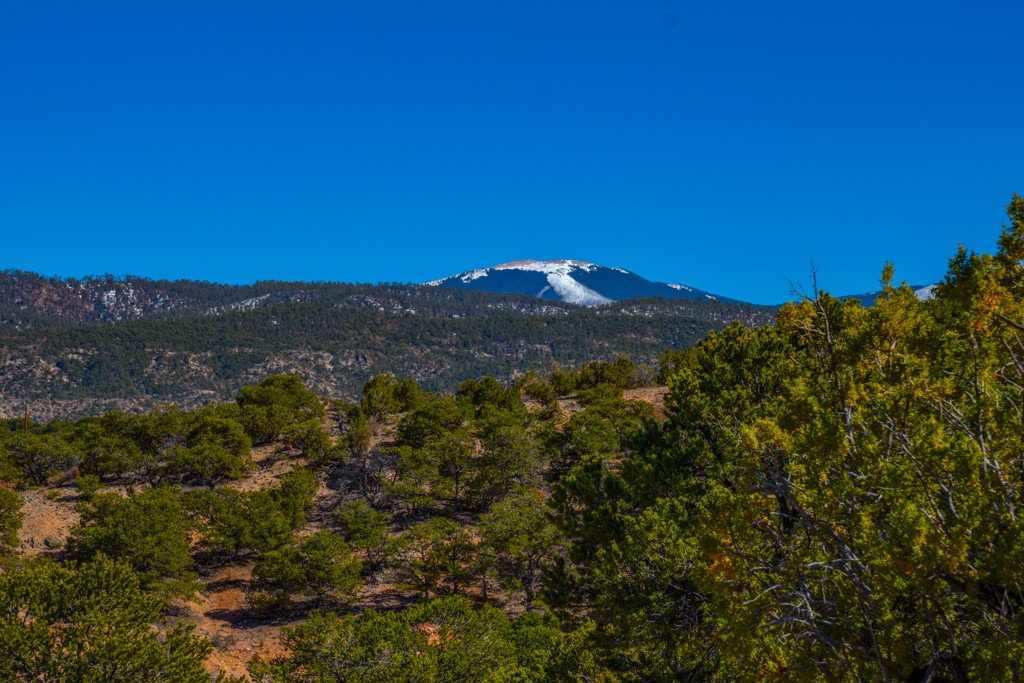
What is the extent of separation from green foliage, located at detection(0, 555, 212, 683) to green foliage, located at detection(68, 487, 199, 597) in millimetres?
13639

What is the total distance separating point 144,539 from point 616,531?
2210 centimetres

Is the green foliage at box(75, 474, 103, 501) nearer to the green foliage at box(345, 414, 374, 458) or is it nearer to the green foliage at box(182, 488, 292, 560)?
the green foliage at box(182, 488, 292, 560)

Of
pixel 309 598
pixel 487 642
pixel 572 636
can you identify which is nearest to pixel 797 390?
pixel 572 636

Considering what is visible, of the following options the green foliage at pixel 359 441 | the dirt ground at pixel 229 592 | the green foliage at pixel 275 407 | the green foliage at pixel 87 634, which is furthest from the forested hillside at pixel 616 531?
the green foliage at pixel 275 407

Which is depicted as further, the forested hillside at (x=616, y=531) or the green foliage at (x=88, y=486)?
the green foliage at (x=88, y=486)

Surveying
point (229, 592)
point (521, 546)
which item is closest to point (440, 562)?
point (521, 546)

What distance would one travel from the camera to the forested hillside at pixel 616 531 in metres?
7.95

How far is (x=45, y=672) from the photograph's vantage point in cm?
1464

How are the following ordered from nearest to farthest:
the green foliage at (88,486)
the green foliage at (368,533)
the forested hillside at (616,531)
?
the forested hillside at (616,531) → the green foliage at (368,533) → the green foliage at (88,486)

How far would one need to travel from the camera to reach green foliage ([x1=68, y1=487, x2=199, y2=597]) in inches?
1154

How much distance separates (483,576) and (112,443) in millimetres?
26756

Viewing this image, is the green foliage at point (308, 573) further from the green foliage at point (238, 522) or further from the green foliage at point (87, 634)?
the green foliage at point (87, 634)

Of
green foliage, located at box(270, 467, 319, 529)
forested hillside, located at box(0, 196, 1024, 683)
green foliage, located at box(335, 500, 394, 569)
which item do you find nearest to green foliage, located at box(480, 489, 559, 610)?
forested hillside, located at box(0, 196, 1024, 683)

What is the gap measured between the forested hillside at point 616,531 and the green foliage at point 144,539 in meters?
0.15
